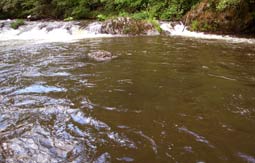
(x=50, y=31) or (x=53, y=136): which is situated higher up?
(x=50, y=31)

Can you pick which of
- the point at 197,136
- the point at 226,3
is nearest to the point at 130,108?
the point at 197,136

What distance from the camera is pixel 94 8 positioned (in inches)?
732

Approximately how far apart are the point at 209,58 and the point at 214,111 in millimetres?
3650

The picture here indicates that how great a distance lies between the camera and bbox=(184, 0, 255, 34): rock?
12031mm

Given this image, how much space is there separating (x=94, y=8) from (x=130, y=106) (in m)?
14.7

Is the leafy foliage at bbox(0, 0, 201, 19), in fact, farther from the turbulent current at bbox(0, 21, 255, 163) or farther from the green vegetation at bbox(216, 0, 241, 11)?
the turbulent current at bbox(0, 21, 255, 163)

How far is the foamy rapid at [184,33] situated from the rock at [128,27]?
61 centimetres

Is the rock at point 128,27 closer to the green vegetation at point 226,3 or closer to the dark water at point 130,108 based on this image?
the green vegetation at point 226,3

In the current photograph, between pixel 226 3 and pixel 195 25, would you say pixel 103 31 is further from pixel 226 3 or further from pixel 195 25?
pixel 226 3

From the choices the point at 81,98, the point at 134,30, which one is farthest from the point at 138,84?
the point at 134,30

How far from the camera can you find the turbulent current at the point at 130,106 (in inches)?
139

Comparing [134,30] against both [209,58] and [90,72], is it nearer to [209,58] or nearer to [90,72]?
[209,58]

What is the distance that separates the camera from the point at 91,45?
34.3 ft

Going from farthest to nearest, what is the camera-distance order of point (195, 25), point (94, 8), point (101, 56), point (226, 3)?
point (94, 8) < point (195, 25) < point (226, 3) < point (101, 56)
